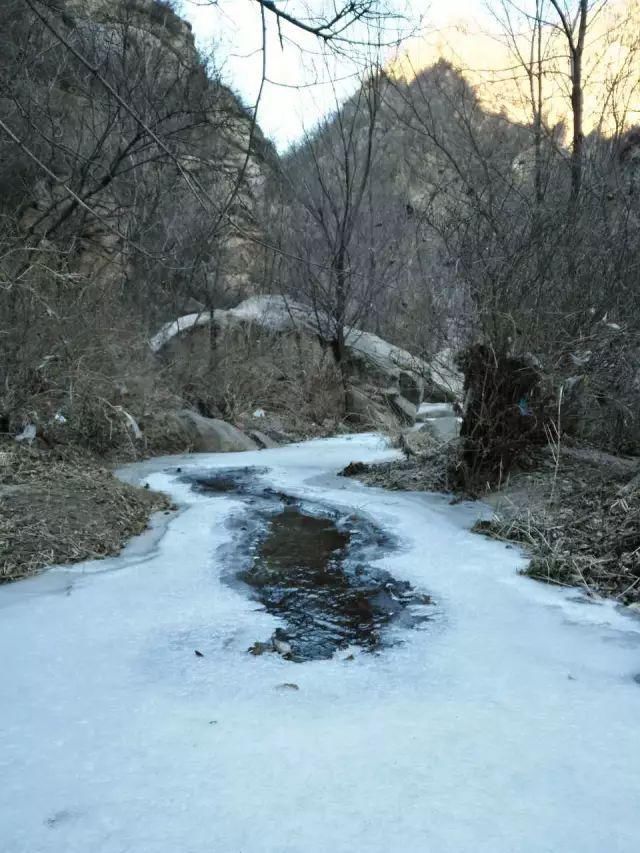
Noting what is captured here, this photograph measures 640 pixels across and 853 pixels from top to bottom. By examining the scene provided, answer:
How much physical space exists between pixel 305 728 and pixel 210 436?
6592 millimetres

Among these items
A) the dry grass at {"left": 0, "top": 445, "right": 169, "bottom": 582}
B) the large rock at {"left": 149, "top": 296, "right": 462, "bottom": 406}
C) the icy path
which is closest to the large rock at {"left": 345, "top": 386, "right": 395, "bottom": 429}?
the large rock at {"left": 149, "top": 296, "right": 462, "bottom": 406}

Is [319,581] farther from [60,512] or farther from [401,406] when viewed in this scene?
[401,406]

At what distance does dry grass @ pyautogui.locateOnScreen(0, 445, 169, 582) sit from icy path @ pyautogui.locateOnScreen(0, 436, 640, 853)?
Answer: 27 cm

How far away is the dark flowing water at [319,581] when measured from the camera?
2760 millimetres

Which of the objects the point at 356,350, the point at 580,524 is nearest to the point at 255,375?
the point at 356,350

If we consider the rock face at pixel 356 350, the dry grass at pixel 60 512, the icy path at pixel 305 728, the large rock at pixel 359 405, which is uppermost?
the rock face at pixel 356 350

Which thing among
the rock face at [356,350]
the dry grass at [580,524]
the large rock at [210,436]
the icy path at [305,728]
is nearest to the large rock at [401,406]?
the rock face at [356,350]

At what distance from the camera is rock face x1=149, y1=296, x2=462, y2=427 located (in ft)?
37.1

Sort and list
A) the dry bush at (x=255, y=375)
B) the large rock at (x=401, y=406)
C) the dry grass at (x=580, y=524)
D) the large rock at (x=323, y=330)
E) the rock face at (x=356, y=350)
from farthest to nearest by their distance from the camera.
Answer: the large rock at (x=323, y=330) → the rock face at (x=356, y=350) → the large rock at (x=401, y=406) → the dry bush at (x=255, y=375) → the dry grass at (x=580, y=524)

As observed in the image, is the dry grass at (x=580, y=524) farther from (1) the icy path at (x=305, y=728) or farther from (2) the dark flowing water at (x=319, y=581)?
(2) the dark flowing water at (x=319, y=581)

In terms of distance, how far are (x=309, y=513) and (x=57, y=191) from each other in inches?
322

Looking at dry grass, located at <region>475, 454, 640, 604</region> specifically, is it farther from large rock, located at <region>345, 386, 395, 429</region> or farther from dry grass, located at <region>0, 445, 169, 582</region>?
large rock, located at <region>345, 386, 395, 429</region>

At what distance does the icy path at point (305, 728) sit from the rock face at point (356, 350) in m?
8.17

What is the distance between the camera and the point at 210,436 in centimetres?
842
